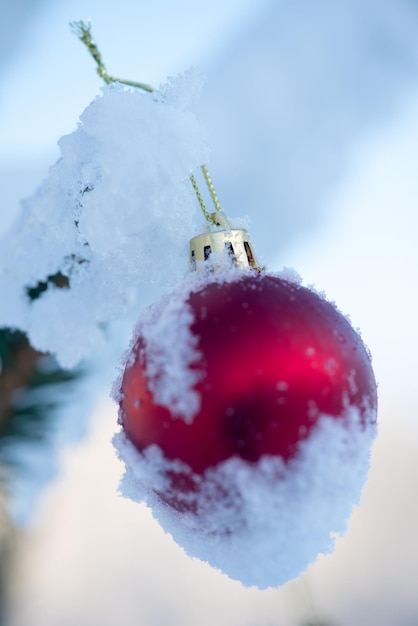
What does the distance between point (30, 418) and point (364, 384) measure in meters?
1.01

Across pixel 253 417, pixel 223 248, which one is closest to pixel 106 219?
pixel 223 248

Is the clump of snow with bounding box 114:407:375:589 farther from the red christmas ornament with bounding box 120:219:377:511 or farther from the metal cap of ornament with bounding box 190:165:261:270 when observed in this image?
the metal cap of ornament with bounding box 190:165:261:270

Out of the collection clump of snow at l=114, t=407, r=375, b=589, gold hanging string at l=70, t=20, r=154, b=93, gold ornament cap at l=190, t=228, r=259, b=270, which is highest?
gold hanging string at l=70, t=20, r=154, b=93

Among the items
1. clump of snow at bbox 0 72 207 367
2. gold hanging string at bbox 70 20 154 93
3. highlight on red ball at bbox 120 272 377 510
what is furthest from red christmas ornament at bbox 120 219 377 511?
gold hanging string at bbox 70 20 154 93

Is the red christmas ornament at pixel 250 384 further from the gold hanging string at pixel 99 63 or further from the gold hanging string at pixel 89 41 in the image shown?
the gold hanging string at pixel 89 41

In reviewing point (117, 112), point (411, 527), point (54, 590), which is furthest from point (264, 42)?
point (54, 590)

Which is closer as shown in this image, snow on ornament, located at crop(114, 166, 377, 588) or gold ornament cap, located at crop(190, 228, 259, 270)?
snow on ornament, located at crop(114, 166, 377, 588)

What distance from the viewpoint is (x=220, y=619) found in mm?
1265

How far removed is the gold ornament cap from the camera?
1.36 ft

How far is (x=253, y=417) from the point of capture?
0.31 metres

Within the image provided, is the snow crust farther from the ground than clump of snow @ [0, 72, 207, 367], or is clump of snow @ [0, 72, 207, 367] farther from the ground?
clump of snow @ [0, 72, 207, 367]

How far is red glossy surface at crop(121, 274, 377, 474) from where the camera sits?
308 mm

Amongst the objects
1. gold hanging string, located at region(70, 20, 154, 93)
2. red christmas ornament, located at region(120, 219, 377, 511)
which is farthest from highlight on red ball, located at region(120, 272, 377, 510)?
Result: gold hanging string, located at region(70, 20, 154, 93)

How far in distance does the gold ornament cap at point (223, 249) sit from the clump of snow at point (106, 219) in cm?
4
